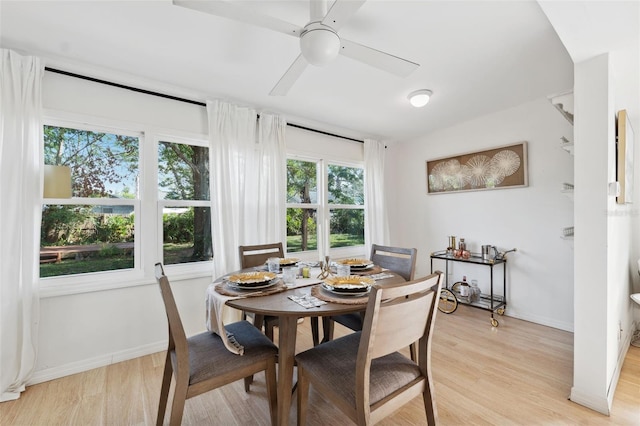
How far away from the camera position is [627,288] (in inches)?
92.3

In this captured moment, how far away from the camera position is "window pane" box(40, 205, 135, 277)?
210 centimetres

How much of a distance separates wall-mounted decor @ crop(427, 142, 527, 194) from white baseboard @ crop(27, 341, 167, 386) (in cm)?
366

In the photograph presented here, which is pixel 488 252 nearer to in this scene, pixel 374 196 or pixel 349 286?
pixel 374 196

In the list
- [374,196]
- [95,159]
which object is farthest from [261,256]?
[374,196]

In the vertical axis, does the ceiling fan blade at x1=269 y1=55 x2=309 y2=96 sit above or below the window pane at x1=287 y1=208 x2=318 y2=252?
above

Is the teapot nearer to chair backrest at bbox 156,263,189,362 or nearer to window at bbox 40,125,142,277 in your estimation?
chair backrest at bbox 156,263,189,362

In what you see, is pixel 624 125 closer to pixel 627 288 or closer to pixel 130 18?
pixel 627 288

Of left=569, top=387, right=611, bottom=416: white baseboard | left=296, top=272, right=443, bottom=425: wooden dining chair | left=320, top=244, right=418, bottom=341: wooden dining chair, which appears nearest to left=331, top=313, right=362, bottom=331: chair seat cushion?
left=320, top=244, right=418, bottom=341: wooden dining chair

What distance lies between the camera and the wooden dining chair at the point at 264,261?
1.96 m

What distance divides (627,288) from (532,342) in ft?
2.99

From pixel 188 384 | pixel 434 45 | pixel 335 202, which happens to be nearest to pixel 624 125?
pixel 434 45

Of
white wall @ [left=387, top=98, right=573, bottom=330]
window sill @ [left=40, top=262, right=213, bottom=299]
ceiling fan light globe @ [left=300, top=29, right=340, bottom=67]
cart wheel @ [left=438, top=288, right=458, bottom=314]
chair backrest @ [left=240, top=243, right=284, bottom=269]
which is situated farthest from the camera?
cart wheel @ [left=438, top=288, right=458, bottom=314]

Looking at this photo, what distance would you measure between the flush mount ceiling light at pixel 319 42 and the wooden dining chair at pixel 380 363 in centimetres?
120

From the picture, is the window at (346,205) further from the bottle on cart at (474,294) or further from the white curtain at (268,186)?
the bottle on cart at (474,294)
